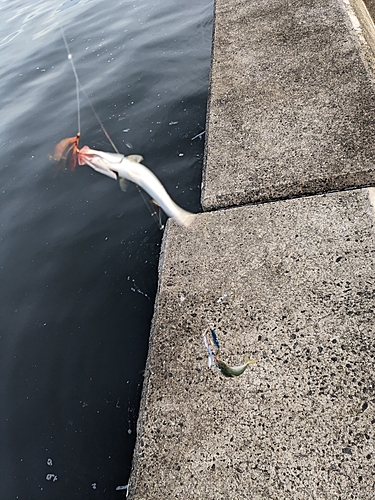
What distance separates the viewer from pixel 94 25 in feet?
29.3

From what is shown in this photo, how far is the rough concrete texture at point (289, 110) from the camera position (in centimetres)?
284

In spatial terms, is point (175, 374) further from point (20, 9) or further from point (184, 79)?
point (20, 9)

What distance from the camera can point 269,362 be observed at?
1977 mm

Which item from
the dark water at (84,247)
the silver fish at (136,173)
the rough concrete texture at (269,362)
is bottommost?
the dark water at (84,247)

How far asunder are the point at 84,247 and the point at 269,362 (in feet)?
8.34

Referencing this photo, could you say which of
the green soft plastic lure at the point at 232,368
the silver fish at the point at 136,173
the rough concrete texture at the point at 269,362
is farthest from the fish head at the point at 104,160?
the green soft plastic lure at the point at 232,368

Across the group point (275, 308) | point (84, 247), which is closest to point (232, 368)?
point (275, 308)

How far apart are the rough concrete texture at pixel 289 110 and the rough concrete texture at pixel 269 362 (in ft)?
0.85

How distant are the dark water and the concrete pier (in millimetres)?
819

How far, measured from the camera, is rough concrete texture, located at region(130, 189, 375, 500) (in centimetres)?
169

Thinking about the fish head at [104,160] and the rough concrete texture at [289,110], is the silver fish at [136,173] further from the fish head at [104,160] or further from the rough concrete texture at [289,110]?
the rough concrete texture at [289,110]

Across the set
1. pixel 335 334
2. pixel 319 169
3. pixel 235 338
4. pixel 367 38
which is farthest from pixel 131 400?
pixel 367 38

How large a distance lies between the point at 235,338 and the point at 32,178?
3855 millimetres

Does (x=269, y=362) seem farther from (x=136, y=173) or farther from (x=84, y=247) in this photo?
(x=84, y=247)
